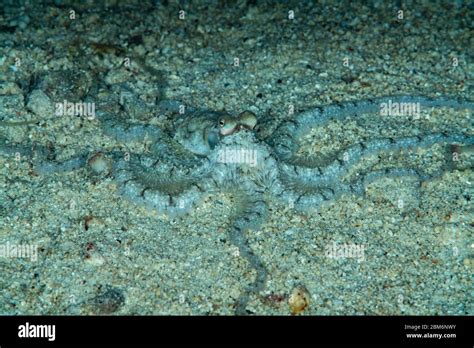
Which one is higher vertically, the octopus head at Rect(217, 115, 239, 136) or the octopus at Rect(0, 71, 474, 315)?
the octopus head at Rect(217, 115, 239, 136)

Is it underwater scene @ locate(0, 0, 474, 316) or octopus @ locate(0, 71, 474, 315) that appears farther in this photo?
octopus @ locate(0, 71, 474, 315)

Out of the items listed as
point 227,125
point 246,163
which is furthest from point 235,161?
point 227,125

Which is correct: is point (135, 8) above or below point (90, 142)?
above

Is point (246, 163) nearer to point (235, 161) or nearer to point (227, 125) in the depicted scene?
point (235, 161)

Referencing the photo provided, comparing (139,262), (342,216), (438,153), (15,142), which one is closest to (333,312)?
(342,216)

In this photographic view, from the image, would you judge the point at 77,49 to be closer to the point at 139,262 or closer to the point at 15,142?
the point at 15,142
